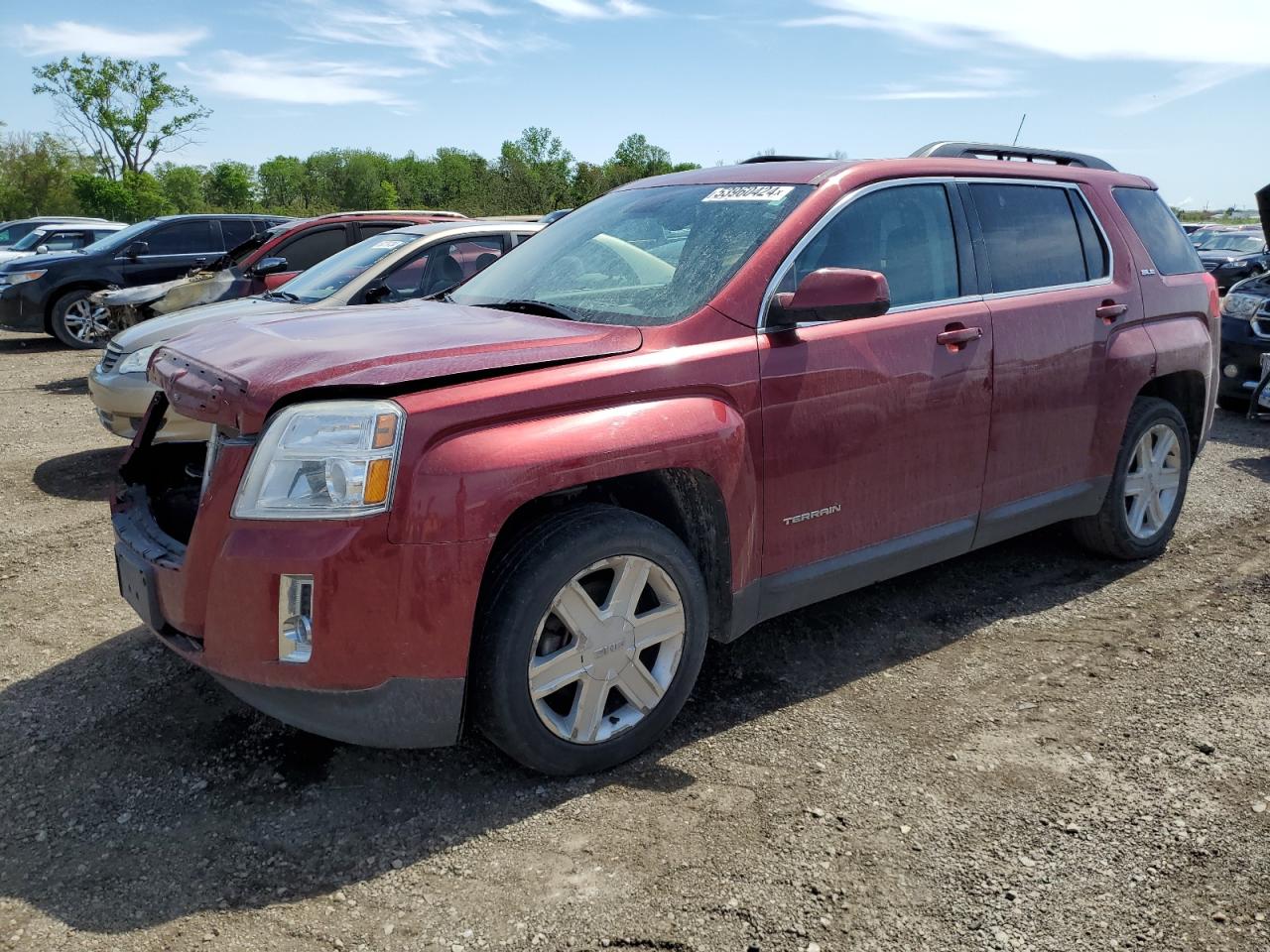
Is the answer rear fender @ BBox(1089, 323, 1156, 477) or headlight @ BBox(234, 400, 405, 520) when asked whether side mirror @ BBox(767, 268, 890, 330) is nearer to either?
headlight @ BBox(234, 400, 405, 520)

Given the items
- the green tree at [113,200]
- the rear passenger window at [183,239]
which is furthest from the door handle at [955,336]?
Result: the green tree at [113,200]

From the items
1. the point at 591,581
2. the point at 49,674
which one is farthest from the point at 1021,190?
the point at 49,674

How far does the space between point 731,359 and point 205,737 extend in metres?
2.06

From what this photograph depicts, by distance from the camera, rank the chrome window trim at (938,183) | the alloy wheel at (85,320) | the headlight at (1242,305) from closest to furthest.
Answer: the chrome window trim at (938,183), the headlight at (1242,305), the alloy wheel at (85,320)

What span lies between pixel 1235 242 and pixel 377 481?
26.7m

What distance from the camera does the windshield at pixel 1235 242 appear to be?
23.5 m

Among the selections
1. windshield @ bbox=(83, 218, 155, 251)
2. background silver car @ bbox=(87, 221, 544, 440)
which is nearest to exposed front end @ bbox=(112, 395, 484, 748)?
background silver car @ bbox=(87, 221, 544, 440)

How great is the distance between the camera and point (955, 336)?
3.72 meters

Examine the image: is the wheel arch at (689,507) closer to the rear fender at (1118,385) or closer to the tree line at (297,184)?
the rear fender at (1118,385)

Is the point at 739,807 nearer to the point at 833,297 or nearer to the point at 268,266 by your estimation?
the point at 833,297

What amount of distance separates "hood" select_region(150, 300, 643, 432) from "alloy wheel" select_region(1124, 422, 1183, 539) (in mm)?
2898

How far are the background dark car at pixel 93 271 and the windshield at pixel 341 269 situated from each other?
6832mm

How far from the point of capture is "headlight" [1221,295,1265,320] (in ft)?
29.3

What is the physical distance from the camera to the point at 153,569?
288cm
